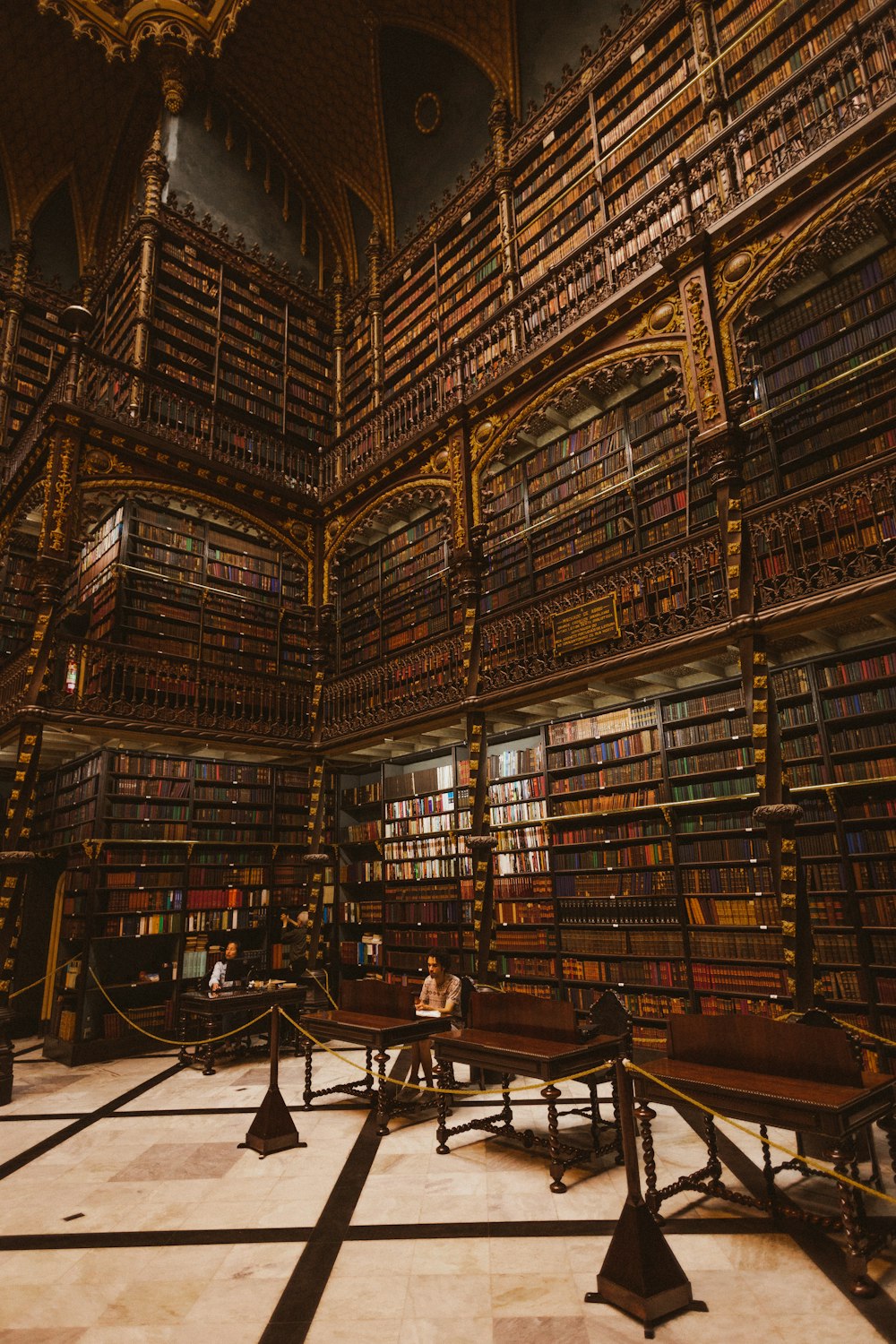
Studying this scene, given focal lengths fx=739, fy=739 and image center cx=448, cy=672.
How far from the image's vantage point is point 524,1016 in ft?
12.8

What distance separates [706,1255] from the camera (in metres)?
2.58

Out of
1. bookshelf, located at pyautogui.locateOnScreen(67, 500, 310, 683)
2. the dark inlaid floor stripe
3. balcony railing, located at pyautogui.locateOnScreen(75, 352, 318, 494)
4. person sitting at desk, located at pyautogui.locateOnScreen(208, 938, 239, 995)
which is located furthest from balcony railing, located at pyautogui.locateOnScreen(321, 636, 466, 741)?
the dark inlaid floor stripe

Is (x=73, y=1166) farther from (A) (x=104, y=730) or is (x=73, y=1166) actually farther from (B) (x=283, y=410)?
(B) (x=283, y=410)

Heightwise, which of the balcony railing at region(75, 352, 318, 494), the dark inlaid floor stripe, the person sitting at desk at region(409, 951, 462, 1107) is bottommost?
A: the dark inlaid floor stripe

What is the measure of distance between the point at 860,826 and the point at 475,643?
302 cm

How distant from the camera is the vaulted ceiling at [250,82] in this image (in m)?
8.90

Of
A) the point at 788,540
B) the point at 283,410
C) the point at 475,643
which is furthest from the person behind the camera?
the point at 283,410

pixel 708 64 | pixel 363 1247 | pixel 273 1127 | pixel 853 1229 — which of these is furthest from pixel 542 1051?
pixel 708 64

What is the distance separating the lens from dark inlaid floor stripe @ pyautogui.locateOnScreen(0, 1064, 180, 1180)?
381cm

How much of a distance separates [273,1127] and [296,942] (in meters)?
3.18

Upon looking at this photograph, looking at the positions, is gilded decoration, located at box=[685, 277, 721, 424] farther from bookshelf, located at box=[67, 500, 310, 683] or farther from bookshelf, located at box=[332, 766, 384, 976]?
bookshelf, located at box=[332, 766, 384, 976]

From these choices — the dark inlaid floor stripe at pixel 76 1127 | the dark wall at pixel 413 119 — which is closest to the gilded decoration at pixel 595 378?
the dark wall at pixel 413 119

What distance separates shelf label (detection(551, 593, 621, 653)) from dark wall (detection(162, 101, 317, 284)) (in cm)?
765

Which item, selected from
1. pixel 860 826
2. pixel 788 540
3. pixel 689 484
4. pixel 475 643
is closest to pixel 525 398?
pixel 689 484
